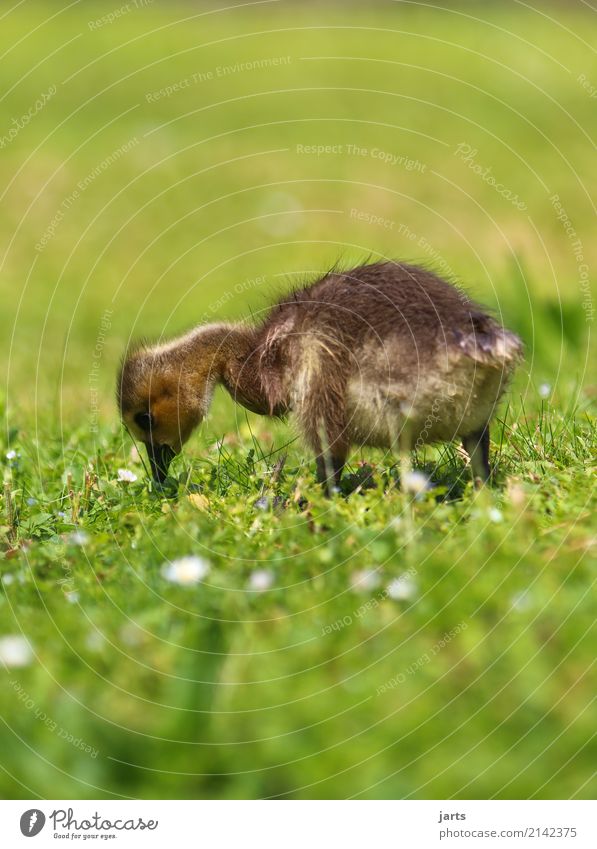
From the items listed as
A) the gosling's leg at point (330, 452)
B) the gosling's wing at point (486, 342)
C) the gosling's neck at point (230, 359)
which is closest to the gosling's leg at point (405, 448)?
the gosling's leg at point (330, 452)

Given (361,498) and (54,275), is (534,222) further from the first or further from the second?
(361,498)

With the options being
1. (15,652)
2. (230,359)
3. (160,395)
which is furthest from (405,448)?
(15,652)

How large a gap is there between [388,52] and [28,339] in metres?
8.80

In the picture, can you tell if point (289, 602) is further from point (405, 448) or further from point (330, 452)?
point (405, 448)

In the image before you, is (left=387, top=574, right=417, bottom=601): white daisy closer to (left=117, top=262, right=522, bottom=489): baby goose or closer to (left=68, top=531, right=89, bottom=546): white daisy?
(left=117, top=262, right=522, bottom=489): baby goose

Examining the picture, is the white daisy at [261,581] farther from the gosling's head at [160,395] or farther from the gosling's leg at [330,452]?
the gosling's head at [160,395]

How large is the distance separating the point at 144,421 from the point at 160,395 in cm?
16

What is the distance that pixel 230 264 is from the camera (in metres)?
13.4

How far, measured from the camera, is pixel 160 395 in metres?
5.49

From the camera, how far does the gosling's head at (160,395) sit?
17.9 feet

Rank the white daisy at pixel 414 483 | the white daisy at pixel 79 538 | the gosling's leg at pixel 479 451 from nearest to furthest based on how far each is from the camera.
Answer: the white daisy at pixel 414 483, the white daisy at pixel 79 538, the gosling's leg at pixel 479 451

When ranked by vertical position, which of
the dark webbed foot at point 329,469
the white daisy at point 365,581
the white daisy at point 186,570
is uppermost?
the dark webbed foot at point 329,469

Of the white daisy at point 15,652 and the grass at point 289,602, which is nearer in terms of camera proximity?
the grass at point 289,602
